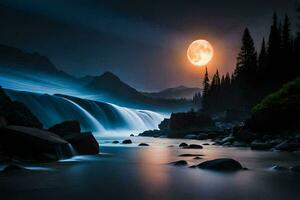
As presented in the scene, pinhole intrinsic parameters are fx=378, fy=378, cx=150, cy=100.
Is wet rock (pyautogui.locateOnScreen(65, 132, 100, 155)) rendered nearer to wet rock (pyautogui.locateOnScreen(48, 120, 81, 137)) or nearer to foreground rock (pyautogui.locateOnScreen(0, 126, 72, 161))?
foreground rock (pyautogui.locateOnScreen(0, 126, 72, 161))

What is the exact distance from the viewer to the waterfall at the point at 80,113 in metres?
60.6

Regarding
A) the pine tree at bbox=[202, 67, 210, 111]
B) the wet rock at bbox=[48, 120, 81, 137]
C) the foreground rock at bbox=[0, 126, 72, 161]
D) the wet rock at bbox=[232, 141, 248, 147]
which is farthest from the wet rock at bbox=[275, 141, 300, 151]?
the pine tree at bbox=[202, 67, 210, 111]

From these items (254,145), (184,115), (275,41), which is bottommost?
(254,145)

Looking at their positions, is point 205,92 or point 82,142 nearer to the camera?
point 82,142

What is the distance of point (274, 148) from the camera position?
94.2ft

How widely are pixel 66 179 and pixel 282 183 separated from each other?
7.24 m

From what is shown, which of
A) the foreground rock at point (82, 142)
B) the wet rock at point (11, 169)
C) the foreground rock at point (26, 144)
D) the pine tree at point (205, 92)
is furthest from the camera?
the pine tree at point (205, 92)

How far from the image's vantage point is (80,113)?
67375mm

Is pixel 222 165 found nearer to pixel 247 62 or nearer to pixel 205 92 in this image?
pixel 247 62

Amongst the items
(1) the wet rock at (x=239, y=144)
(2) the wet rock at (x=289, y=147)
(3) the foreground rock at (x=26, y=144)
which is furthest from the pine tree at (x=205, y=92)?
(3) the foreground rock at (x=26, y=144)

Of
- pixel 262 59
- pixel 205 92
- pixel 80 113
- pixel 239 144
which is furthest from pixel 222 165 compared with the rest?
pixel 205 92

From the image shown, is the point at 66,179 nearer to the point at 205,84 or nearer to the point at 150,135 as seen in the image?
the point at 150,135

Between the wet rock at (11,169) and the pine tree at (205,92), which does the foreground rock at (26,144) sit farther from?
the pine tree at (205,92)

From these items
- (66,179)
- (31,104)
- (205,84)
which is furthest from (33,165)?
(205,84)
